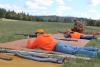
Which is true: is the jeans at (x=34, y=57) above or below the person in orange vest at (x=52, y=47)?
below

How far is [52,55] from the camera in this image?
30.6ft

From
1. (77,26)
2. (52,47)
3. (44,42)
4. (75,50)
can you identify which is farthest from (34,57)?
(77,26)

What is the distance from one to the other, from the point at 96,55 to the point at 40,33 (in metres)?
2.00

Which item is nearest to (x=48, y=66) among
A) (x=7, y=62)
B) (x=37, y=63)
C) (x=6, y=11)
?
(x=37, y=63)

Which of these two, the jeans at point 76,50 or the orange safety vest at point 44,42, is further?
the orange safety vest at point 44,42

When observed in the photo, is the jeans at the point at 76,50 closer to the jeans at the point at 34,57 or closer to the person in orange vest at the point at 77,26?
the jeans at the point at 34,57

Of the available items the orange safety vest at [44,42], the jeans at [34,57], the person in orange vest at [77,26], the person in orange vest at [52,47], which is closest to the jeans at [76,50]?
the person in orange vest at [52,47]

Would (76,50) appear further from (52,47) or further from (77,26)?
(77,26)

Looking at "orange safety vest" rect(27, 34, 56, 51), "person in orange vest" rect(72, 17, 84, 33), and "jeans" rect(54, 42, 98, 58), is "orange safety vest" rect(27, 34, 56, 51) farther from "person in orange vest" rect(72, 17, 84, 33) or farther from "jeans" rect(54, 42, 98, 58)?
"person in orange vest" rect(72, 17, 84, 33)

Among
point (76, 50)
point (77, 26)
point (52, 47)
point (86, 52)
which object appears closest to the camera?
point (86, 52)

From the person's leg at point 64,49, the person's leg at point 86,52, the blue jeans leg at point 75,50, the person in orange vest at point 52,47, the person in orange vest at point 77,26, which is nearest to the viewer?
the person's leg at point 86,52

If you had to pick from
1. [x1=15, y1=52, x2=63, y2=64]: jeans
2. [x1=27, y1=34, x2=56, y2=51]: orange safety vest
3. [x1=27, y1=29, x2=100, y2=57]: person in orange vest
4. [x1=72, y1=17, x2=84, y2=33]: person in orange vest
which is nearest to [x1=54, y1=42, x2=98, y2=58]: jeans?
[x1=27, y1=29, x2=100, y2=57]: person in orange vest

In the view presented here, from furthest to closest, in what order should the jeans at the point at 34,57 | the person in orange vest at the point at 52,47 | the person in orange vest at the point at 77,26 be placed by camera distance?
the person in orange vest at the point at 77,26 → the person in orange vest at the point at 52,47 → the jeans at the point at 34,57

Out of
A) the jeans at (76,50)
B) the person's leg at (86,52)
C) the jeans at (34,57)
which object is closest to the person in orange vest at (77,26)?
the jeans at (76,50)
